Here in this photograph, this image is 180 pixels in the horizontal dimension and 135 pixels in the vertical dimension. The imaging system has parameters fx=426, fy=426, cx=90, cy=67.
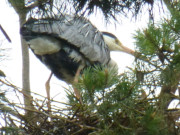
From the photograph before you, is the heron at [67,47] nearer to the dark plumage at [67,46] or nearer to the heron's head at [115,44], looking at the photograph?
the dark plumage at [67,46]

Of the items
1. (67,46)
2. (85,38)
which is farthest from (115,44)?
(67,46)

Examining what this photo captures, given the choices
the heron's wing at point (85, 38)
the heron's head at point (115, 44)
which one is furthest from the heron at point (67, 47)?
the heron's head at point (115, 44)

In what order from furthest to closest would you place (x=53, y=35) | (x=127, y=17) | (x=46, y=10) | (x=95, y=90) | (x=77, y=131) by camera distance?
(x=53, y=35), (x=77, y=131), (x=95, y=90), (x=127, y=17), (x=46, y=10)

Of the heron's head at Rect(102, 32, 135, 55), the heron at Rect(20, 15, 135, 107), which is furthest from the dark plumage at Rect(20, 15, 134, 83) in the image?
the heron's head at Rect(102, 32, 135, 55)

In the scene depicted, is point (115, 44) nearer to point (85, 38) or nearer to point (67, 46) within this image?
point (85, 38)

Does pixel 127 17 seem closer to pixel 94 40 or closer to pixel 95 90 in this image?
pixel 95 90

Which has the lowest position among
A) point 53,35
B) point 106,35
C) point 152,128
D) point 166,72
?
point 152,128

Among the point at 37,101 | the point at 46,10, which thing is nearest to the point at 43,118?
the point at 37,101

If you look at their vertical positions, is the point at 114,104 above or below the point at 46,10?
below

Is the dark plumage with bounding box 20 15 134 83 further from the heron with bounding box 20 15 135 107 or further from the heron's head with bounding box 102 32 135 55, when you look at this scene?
the heron's head with bounding box 102 32 135 55

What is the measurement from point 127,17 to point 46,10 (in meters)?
0.43

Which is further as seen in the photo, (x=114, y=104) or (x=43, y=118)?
(x=43, y=118)

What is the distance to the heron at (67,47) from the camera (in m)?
3.73

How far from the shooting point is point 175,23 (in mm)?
2092
